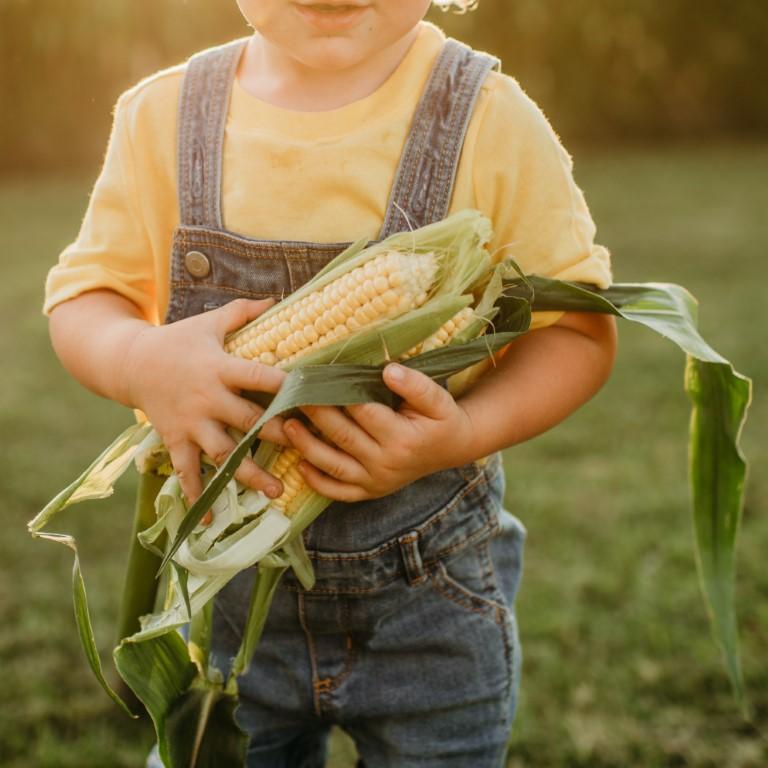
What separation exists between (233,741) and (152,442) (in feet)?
1.33

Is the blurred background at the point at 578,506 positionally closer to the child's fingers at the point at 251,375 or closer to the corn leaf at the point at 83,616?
the corn leaf at the point at 83,616

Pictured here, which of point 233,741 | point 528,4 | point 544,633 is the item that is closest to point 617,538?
point 544,633

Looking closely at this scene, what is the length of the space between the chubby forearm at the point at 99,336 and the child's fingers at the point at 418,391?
344mm

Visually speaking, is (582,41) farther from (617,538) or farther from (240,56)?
(240,56)

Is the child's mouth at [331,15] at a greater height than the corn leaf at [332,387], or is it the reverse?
the child's mouth at [331,15]

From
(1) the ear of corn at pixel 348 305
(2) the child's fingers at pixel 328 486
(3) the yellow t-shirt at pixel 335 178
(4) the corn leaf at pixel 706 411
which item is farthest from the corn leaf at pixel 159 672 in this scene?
(4) the corn leaf at pixel 706 411

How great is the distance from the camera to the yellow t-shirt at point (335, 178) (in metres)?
1.25

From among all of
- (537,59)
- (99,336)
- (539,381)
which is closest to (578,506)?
(539,381)

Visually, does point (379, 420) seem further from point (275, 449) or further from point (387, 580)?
point (387, 580)

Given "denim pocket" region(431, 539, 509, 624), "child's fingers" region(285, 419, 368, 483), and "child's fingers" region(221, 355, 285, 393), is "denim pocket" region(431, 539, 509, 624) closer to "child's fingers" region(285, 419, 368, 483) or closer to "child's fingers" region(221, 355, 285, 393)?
"child's fingers" region(285, 419, 368, 483)

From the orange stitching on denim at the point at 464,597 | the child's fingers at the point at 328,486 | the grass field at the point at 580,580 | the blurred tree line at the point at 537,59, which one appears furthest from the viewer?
the blurred tree line at the point at 537,59

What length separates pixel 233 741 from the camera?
133cm

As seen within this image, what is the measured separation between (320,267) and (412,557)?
0.39 meters

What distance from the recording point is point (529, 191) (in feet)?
4.11
